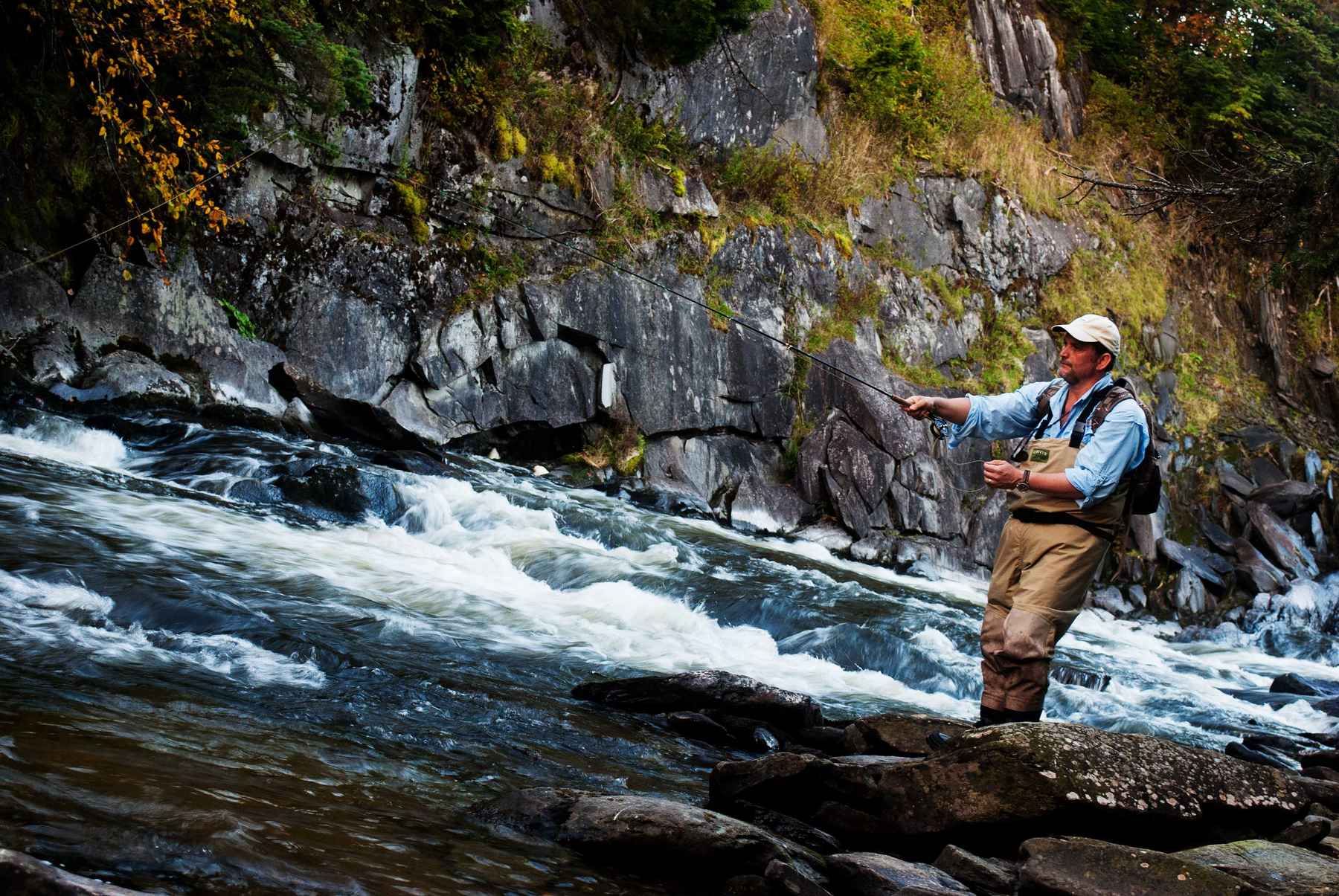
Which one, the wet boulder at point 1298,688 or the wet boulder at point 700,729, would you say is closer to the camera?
the wet boulder at point 700,729

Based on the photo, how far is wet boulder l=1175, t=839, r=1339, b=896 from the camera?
3146 millimetres

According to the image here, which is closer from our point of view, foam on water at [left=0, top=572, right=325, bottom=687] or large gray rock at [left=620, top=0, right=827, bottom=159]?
foam on water at [left=0, top=572, right=325, bottom=687]

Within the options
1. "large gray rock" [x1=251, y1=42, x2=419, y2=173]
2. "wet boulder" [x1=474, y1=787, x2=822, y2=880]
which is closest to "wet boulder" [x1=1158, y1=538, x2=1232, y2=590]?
"large gray rock" [x1=251, y1=42, x2=419, y2=173]

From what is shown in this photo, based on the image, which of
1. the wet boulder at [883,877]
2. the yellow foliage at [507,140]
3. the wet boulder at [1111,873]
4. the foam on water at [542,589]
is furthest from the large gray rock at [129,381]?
the wet boulder at [1111,873]

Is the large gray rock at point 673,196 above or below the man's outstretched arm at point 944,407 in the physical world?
above

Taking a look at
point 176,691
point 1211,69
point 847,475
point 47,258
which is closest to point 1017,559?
point 176,691

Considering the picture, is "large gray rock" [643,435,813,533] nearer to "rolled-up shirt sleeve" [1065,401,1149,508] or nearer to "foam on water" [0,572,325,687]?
"foam on water" [0,572,325,687]

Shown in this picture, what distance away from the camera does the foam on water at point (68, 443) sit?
836 centimetres

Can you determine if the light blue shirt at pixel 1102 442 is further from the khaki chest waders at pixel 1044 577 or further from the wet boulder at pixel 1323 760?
the wet boulder at pixel 1323 760

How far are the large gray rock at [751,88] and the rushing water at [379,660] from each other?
264 inches

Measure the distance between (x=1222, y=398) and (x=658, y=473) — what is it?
12.5m

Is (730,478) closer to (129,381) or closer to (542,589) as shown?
(542,589)

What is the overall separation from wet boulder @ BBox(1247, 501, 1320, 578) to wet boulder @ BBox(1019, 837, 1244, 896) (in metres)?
15.7

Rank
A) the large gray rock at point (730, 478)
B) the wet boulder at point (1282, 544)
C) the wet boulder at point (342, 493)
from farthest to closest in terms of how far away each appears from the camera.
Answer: the wet boulder at point (1282, 544), the large gray rock at point (730, 478), the wet boulder at point (342, 493)
